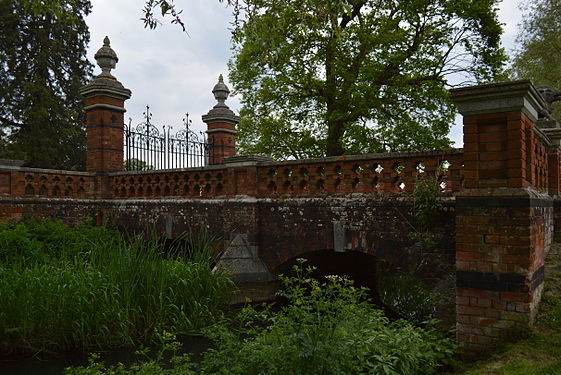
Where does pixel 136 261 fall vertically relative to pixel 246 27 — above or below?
below

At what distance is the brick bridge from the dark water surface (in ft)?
8.00

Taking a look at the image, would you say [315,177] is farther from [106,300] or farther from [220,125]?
[220,125]

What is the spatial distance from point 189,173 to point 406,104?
621 cm

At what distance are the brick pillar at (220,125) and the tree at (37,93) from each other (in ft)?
27.2

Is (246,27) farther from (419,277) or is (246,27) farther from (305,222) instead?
(419,277)

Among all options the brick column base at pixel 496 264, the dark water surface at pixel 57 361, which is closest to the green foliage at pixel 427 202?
the brick column base at pixel 496 264

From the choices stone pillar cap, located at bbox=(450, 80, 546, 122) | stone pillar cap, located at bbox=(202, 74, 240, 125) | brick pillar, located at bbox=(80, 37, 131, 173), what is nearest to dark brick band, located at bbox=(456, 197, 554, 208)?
stone pillar cap, located at bbox=(450, 80, 546, 122)

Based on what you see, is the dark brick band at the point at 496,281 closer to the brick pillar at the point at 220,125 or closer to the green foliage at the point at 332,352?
the green foliage at the point at 332,352

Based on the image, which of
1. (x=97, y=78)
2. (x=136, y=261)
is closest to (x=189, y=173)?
(x=136, y=261)

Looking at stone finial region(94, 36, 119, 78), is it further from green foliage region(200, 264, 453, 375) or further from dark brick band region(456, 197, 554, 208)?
dark brick band region(456, 197, 554, 208)

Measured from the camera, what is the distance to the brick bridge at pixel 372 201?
432cm

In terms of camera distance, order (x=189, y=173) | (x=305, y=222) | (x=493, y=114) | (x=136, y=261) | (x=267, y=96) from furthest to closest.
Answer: (x=267, y=96) → (x=189, y=173) → (x=305, y=222) → (x=136, y=261) → (x=493, y=114)

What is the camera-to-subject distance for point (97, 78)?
11.7 meters

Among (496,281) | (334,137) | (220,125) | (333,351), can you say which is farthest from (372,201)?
(220,125)
